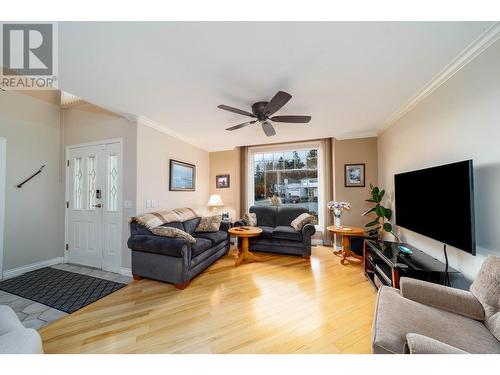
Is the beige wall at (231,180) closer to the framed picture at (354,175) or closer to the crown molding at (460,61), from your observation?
the framed picture at (354,175)

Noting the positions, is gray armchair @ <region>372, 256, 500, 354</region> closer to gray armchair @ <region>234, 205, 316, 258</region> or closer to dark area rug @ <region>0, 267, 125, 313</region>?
gray armchair @ <region>234, 205, 316, 258</region>

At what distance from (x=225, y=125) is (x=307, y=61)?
1.92m

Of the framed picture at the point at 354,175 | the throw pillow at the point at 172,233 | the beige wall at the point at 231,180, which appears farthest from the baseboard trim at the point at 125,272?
the framed picture at the point at 354,175

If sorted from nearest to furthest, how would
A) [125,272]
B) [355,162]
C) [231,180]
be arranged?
[125,272]
[355,162]
[231,180]

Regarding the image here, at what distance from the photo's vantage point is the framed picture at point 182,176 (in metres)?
3.63

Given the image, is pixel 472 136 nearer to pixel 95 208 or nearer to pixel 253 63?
pixel 253 63

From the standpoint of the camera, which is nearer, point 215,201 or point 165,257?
point 165,257

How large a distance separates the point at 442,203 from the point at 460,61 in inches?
51.8

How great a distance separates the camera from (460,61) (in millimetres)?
1694

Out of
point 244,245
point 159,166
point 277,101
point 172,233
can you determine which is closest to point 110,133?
point 159,166

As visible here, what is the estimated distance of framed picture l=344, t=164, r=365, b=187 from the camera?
12.6 ft

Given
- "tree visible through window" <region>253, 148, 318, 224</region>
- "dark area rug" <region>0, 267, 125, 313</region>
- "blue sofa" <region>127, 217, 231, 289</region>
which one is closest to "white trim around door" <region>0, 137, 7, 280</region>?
"dark area rug" <region>0, 267, 125, 313</region>
